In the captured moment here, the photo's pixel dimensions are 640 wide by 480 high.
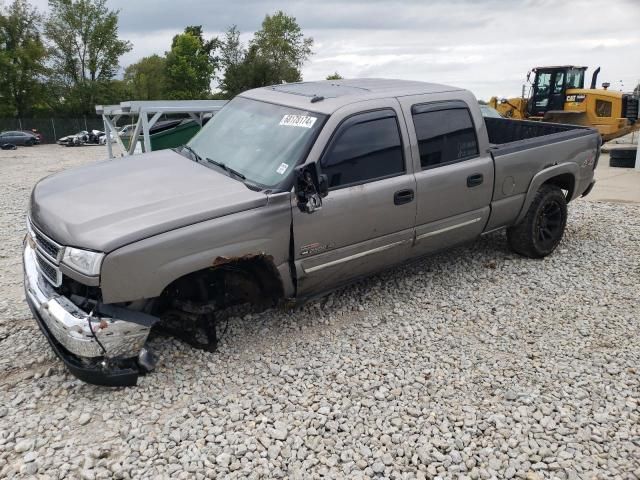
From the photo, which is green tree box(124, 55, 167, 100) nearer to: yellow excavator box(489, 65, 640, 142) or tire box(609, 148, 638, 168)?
yellow excavator box(489, 65, 640, 142)

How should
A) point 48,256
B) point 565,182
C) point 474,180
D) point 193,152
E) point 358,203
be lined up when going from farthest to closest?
point 565,182, point 474,180, point 193,152, point 358,203, point 48,256

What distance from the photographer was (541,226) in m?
5.62

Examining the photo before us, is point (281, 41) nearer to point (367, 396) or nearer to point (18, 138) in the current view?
point (18, 138)

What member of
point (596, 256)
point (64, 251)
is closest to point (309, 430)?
point (64, 251)

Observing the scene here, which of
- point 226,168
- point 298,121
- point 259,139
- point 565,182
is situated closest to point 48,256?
point 226,168

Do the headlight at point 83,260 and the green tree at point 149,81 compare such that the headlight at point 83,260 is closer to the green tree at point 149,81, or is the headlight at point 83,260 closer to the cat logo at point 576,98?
the cat logo at point 576,98

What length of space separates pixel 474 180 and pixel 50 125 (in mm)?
43479

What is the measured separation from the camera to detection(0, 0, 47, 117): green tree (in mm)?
43031

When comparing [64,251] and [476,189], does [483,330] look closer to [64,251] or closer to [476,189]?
[476,189]

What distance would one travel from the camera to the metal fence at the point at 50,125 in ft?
129

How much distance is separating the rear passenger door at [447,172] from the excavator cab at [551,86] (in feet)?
45.5

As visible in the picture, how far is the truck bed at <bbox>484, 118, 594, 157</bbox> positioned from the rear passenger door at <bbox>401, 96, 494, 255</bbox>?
1.07ft

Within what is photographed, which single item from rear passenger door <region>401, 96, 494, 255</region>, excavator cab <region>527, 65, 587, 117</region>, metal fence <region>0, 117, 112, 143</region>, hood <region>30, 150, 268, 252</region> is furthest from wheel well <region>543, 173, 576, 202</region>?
metal fence <region>0, 117, 112, 143</region>

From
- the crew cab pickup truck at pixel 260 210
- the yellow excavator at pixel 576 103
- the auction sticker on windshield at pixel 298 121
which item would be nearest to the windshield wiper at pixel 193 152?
the crew cab pickup truck at pixel 260 210
